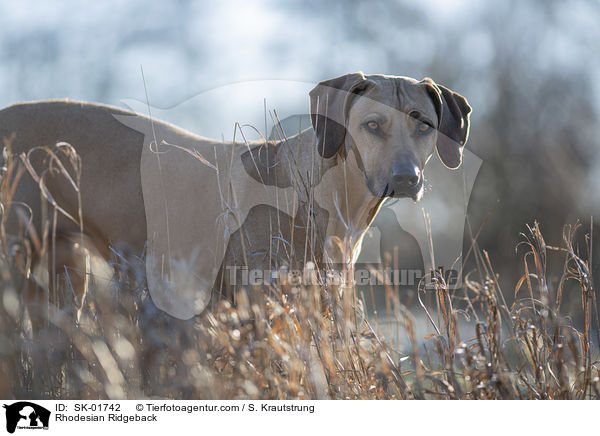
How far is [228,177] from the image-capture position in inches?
112

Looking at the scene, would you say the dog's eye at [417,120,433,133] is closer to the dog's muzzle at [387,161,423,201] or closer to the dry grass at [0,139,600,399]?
the dog's muzzle at [387,161,423,201]

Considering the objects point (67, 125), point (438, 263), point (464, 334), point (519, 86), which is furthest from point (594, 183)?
point (67, 125)

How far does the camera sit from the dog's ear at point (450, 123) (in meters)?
2.93

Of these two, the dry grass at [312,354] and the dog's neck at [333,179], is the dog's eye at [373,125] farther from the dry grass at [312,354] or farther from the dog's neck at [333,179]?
the dry grass at [312,354]

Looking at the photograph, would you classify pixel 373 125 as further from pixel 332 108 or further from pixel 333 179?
pixel 333 179

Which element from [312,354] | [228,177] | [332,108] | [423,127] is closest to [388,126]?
[423,127]

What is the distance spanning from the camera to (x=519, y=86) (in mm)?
8180
